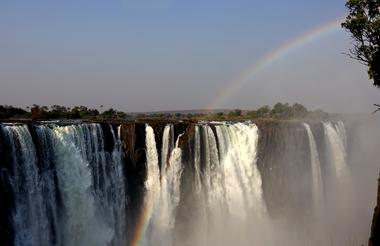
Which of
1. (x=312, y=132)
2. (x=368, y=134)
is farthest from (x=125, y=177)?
(x=368, y=134)

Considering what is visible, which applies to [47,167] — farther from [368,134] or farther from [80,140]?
[368,134]

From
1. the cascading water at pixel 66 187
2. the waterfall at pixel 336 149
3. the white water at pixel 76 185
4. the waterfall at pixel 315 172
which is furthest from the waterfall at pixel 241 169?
the waterfall at pixel 336 149

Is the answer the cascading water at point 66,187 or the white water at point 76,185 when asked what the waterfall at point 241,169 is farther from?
the white water at point 76,185

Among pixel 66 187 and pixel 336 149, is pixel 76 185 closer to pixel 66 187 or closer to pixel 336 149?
pixel 66 187

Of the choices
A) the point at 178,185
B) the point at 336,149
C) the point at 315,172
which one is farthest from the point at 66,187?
the point at 336,149

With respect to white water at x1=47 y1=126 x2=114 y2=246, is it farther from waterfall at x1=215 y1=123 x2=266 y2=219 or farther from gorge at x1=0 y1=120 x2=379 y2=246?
waterfall at x1=215 y1=123 x2=266 y2=219
